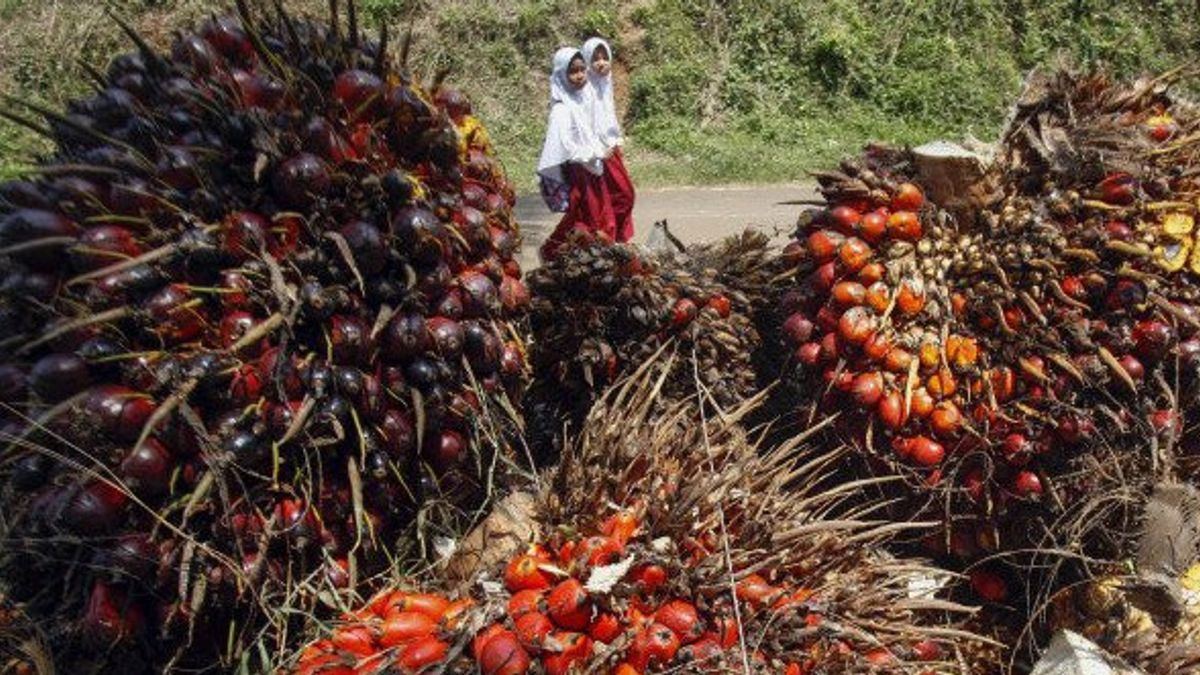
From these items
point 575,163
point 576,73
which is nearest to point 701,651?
point 575,163

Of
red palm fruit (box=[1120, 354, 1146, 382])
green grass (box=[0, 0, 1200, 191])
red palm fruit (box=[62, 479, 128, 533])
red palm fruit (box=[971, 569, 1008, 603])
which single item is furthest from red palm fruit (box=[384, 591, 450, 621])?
green grass (box=[0, 0, 1200, 191])

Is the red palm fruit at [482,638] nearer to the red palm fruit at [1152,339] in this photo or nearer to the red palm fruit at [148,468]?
the red palm fruit at [148,468]

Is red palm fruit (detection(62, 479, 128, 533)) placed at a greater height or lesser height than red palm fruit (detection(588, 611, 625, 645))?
greater

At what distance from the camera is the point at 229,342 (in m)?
1.98

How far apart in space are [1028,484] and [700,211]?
8.01 m

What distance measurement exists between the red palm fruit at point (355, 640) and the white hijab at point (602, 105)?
459 centimetres

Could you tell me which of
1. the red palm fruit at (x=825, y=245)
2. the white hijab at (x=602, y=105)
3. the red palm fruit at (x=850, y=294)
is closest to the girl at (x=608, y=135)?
the white hijab at (x=602, y=105)

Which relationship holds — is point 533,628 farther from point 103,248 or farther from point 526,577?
point 103,248

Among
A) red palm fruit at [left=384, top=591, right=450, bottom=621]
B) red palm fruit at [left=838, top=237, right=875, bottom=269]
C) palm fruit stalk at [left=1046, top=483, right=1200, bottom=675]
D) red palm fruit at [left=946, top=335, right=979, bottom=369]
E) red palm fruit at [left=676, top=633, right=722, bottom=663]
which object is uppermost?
red palm fruit at [left=838, top=237, right=875, bottom=269]

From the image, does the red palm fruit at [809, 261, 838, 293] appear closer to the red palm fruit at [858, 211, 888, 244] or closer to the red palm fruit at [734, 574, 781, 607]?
the red palm fruit at [858, 211, 888, 244]

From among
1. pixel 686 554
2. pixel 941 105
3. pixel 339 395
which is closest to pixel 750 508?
pixel 686 554

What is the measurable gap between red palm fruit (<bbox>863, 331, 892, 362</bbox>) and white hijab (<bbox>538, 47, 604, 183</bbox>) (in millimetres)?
3498

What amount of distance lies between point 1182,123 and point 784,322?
1209mm

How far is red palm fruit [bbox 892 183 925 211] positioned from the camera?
9.25 ft
